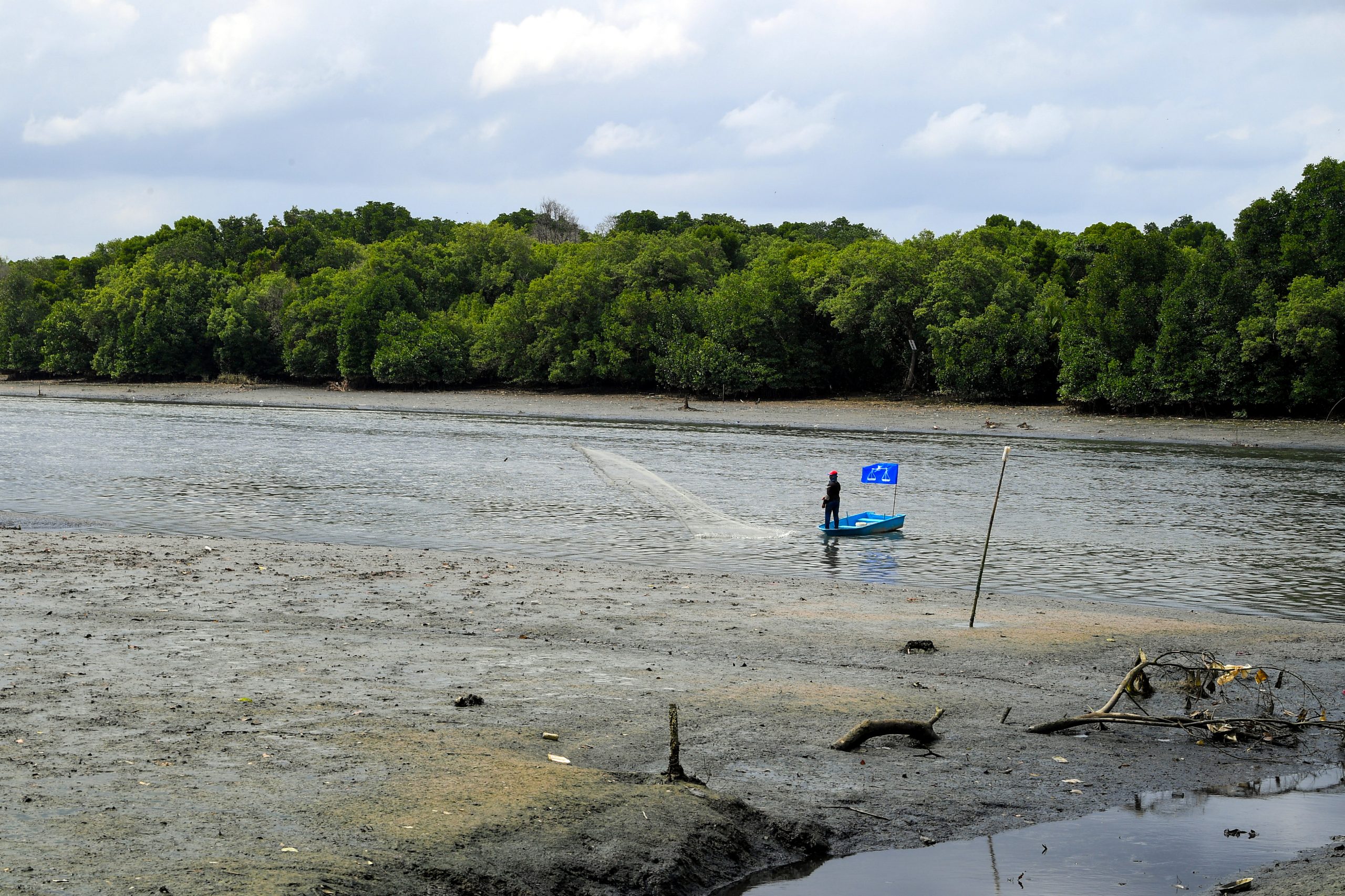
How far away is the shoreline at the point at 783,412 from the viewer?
59469 millimetres

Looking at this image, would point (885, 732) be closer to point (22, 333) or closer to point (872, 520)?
point (872, 520)

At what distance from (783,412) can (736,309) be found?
10.9 m

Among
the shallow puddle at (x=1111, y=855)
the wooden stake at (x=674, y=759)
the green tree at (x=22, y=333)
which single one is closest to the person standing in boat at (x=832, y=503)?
the shallow puddle at (x=1111, y=855)

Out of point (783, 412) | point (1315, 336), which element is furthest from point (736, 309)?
point (1315, 336)

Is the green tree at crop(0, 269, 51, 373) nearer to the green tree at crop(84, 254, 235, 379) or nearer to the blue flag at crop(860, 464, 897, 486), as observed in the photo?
the green tree at crop(84, 254, 235, 379)

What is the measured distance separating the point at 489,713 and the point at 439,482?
28.1 m

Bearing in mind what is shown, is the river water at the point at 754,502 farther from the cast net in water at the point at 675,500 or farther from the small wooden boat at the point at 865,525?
the small wooden boat at the point at 865,525

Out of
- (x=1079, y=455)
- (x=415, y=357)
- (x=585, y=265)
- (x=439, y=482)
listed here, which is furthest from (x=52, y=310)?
(x=1079, y=455)

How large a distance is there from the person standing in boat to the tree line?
4038 cm

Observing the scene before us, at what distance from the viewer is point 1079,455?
51.2 m

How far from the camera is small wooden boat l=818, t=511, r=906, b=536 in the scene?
26.7 meters

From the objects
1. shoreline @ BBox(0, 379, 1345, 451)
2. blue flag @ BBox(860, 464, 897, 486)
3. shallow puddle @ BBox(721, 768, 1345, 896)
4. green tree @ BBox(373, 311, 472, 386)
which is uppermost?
green tree @ BBox(373, 311, 472, 386)

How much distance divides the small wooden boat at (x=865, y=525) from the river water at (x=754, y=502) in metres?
0.36

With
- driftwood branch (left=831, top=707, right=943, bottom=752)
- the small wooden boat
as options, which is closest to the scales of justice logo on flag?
the small wooden boat
